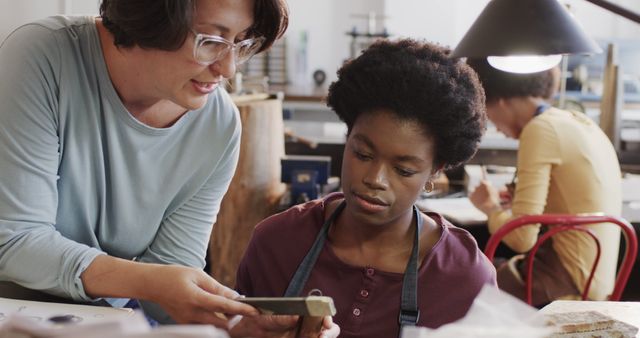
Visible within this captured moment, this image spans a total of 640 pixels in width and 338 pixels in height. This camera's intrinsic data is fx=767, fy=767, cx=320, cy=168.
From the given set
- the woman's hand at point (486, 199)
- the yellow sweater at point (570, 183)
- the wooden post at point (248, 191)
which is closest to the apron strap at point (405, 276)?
the yellow sweater at point (570, 183)

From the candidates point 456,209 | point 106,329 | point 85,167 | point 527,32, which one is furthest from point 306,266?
point 456,209

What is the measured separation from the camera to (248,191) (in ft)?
9.86

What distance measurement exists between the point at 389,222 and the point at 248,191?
151 centimetres

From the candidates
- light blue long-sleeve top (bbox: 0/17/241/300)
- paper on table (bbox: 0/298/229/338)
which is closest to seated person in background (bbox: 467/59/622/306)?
light blue long-sleeve top (bbox: 0/17/241/300)

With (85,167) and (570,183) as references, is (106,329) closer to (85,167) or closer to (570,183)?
(85,167)

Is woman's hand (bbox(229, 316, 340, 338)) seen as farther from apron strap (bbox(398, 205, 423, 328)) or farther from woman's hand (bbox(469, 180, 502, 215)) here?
woman's hand (bbox(469, 180, 502, 215))

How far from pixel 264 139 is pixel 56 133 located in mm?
1703

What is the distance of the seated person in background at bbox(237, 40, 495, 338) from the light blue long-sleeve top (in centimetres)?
20

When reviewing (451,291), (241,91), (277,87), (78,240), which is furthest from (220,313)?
(277,87)

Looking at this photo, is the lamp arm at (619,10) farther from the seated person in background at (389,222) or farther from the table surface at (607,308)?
the table surface at (607,308)

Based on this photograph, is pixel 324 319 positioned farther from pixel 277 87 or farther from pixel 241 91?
pixel 277 87

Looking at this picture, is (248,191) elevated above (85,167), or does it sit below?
below

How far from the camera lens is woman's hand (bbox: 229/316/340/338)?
1.20 meters

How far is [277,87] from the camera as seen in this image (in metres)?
6.92
